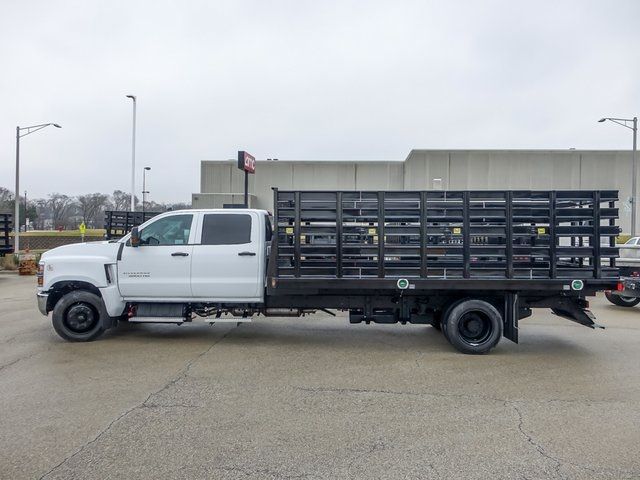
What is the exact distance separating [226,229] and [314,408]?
12.3ft

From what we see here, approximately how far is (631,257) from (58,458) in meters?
12.2

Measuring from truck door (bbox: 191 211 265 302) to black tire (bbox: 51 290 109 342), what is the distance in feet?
5.34

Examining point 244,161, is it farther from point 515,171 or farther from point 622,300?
point 515,171

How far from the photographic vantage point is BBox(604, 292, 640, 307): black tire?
1230 cm

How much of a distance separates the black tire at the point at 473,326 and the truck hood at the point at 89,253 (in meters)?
5.52

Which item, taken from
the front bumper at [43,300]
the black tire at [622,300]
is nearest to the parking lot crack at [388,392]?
the front bumper at [43,300]

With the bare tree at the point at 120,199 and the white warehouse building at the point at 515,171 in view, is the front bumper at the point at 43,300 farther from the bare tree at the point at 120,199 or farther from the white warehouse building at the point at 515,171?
the bare tree at the point at 120,199

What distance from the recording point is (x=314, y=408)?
4.88m

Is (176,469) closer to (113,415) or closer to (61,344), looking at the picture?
(113,415)

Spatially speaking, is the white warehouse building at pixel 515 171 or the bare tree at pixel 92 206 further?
the bare tree at pixel 92 206

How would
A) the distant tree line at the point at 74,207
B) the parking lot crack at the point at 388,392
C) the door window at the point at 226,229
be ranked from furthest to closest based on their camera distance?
the distant tree line at the point at 74,207
the door window at the point at 226,229
the parking lot crack at the point at 388,392

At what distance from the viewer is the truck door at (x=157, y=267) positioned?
7609mm

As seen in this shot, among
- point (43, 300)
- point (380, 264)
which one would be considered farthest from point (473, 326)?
point (43, 300)

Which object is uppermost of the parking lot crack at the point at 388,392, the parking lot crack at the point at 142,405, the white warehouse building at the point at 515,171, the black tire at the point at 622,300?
the white warehouse building at the point at 515,171
